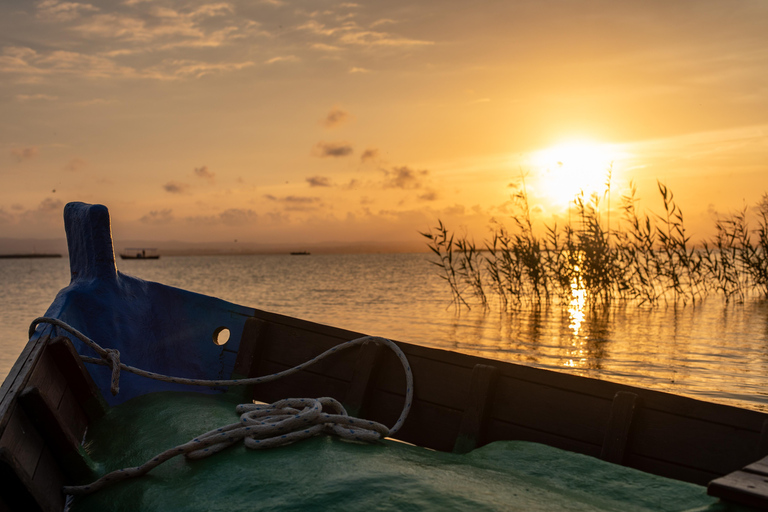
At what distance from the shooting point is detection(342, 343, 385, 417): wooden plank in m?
3.45

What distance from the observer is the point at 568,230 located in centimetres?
1342

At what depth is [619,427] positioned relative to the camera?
267 cm

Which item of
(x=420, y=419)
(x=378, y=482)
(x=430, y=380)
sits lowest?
(x=420, y=419)

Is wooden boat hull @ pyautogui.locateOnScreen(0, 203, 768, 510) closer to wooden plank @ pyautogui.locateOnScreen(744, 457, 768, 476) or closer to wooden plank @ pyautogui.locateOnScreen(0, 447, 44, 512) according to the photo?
wooden plank @ pyautogui.locateOnScreen(0, 447, 44, 512)

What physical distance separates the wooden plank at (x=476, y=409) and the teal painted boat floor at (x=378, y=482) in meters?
0.19

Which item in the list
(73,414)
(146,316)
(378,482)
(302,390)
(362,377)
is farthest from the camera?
(146,316)

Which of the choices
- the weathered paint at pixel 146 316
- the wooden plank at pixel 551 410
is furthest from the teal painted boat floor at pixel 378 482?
the weathered paint at pixel 146 316

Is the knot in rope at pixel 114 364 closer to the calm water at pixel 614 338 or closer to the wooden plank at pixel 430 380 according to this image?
the wooden plank at pixel 430 380

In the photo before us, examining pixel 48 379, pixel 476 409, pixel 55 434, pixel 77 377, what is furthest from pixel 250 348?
pixel 476 409

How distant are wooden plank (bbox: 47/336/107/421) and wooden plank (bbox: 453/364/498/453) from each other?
7.06 ft

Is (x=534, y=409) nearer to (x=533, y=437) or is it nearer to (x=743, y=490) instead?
(x=533, y=437)

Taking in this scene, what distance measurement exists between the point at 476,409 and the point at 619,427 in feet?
2.41

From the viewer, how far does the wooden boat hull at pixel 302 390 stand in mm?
2492

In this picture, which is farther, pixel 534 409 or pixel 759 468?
pixel 534 409
